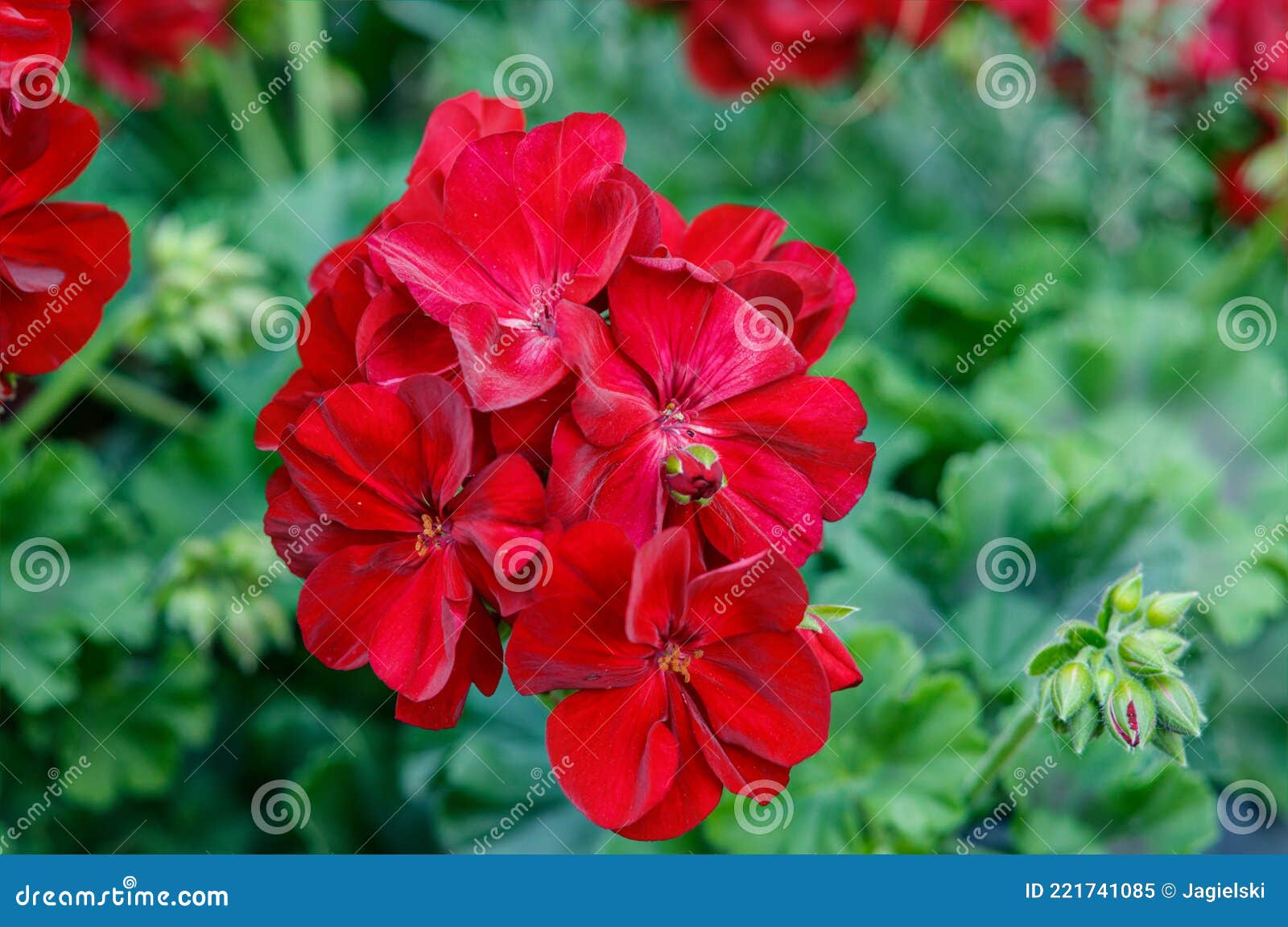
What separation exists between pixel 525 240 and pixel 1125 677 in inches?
21.9

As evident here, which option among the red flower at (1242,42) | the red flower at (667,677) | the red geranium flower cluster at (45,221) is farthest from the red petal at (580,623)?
the red flower at (1242,42)

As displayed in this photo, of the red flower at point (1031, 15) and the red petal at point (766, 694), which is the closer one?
the red petal at point (766, 694)

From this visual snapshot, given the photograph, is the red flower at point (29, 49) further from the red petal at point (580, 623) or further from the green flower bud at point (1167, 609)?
the green flower bud at point (1167, 609)

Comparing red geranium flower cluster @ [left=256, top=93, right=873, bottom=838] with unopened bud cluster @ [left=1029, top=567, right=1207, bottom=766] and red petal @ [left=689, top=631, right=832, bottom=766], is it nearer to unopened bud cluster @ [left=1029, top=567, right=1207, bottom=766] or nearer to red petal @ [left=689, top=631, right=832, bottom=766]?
red petal @ [left=689, top=631, right=832, bottom=766]

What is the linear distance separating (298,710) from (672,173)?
1.00 m

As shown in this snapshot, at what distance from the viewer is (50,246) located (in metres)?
0.88

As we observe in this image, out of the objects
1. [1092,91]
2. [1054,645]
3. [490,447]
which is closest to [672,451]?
[490,447]

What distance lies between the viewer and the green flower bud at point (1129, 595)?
0.92 metres

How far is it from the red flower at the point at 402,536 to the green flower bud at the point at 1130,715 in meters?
0.46

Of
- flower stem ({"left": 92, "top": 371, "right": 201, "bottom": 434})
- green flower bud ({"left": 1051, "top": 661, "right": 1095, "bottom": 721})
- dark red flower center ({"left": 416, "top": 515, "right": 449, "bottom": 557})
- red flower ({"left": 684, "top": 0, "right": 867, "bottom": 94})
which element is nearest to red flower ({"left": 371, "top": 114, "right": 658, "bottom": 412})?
dark red flower center ({"left": 416, "top": 515, "right": 449, "bottom": 557})

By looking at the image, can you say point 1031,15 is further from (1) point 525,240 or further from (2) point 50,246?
(2) point 50,246

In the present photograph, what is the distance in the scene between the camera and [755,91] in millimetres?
1794

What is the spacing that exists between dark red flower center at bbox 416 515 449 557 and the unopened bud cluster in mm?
481

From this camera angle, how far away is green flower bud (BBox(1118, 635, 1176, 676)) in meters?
0.88
